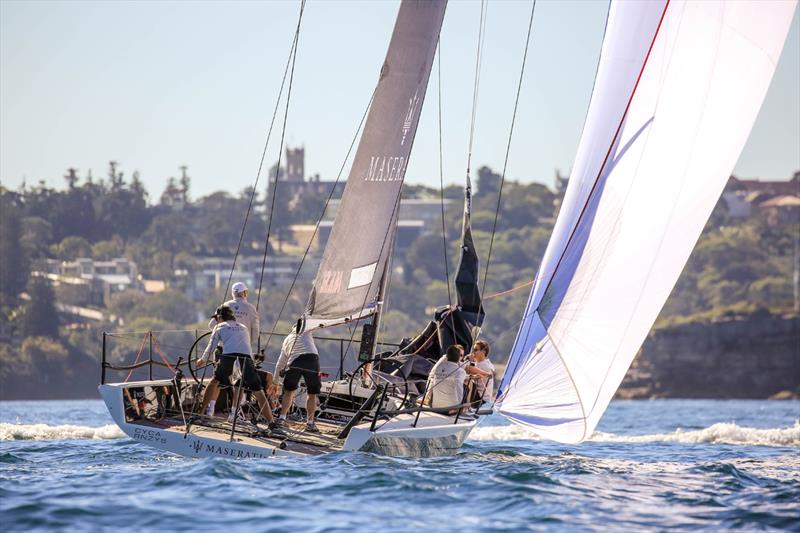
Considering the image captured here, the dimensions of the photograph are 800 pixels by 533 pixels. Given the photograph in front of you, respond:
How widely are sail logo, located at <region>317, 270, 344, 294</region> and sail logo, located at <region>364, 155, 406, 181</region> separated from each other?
1047mm

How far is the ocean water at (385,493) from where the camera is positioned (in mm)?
9531

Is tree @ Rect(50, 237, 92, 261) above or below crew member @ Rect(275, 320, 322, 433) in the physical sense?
above

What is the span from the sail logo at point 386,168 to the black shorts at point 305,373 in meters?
2.23

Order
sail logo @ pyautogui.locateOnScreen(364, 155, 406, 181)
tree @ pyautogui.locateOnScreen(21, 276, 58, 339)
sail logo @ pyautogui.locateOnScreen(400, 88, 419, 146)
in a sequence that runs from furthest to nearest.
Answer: tree @ pyautogui.locateOnScreen(21, 276, 58, 339)
sail logo @ pyautogui.locateOnScreen(400, 88, 419, 146)
sail logo @ pyautogui.locateOnScreen(364, 155, 406, 181)

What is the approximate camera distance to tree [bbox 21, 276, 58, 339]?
82.0 metres

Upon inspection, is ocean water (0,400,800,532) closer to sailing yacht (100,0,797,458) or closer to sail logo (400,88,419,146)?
sailing yacht (100,0,797,458)

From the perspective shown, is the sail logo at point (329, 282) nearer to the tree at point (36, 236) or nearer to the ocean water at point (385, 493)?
the ocean water at point (385, 493)

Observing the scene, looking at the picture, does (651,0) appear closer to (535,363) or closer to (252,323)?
(535,363)

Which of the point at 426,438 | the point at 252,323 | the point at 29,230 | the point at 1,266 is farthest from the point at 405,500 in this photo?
the point at 29,230

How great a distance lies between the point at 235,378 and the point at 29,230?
287 feet

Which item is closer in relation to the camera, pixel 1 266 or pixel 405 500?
pixel 405 500

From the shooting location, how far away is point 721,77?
452 inches

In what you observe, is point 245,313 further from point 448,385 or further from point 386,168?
point 386,168

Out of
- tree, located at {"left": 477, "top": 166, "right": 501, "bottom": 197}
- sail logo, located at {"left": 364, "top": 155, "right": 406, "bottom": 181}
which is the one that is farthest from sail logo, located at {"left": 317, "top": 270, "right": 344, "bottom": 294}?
tree, located at {"left": 477, "top": 166, "right": 501, "bottom": 197}
